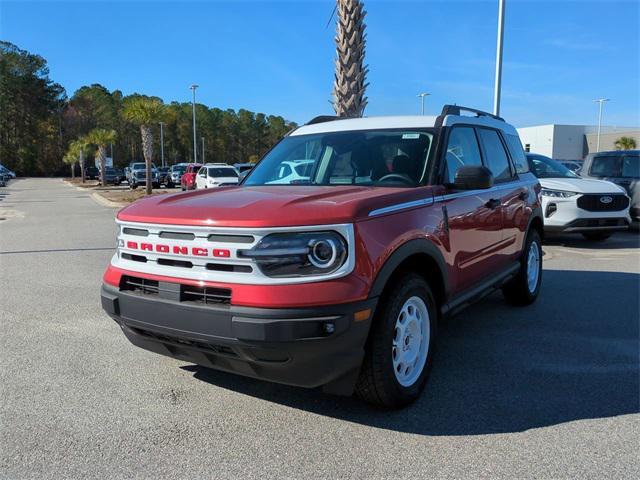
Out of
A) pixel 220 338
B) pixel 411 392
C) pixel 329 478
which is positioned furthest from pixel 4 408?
pixel 411 392

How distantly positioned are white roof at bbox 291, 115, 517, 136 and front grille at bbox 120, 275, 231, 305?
2198 millimetres

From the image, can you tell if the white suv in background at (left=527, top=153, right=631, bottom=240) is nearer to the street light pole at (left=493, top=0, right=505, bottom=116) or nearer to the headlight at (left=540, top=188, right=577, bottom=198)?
the headlight at (left=540, top=188, right=577, bottom=198)

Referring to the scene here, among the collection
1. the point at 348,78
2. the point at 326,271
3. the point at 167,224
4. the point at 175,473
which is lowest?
the point at 175,473

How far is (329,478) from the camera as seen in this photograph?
271 centimetres

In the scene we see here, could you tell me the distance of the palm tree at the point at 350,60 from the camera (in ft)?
43.5

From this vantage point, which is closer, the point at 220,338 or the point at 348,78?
the point at 220,338

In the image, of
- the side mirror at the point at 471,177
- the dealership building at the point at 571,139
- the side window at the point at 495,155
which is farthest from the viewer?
the dealership building at the point at 571,139

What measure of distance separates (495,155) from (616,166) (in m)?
9.48

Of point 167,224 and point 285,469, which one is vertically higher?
point 167,224

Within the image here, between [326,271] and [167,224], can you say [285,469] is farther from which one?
[167,224]

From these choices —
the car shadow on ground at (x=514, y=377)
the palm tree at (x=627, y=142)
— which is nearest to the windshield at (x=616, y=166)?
the car shadow on ground at (x=514, y=377)

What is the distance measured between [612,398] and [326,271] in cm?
234

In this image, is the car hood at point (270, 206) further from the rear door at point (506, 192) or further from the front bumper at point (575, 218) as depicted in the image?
the front bumper at point (575, 218)

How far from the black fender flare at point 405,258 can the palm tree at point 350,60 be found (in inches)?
401
